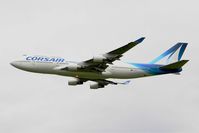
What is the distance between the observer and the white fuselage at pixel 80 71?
83000 millimetres

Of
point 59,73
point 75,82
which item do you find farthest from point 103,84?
point 59,73

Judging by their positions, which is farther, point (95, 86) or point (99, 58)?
point (95, 86)

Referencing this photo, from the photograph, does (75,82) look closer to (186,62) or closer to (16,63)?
(16,63)

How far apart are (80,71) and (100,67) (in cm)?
274

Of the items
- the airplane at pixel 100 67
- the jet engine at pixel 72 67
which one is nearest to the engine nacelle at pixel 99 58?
the airplane at pixel 100 67

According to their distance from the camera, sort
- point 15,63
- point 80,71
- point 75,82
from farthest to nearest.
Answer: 1. point 75,82
2. point 15,63
3. point 80,71

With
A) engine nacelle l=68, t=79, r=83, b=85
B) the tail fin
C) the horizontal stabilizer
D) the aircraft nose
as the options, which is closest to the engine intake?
engine nacelle l=68, t=79, r=83, b=85

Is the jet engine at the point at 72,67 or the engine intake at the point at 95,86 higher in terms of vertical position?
the jet engine at the point at 72,67

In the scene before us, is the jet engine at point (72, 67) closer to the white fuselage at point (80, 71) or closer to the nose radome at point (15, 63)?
the white fuselage at point (80, 71)

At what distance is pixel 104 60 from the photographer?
8200 cm

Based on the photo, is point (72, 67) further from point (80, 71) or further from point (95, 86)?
point (95, 86)

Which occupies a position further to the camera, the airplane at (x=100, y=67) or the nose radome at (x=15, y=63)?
the nose radome at (x=15, y=63)

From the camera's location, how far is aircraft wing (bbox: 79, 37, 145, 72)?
8012cm

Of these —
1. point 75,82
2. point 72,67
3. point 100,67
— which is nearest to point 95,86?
point 75,82
